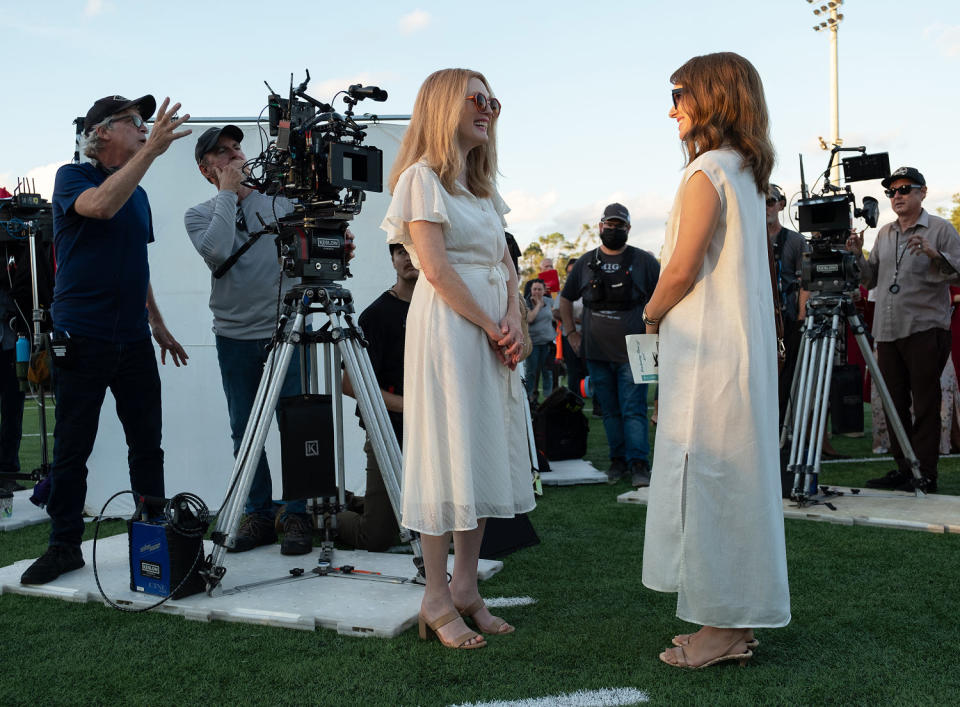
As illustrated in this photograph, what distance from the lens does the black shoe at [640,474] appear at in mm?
6102

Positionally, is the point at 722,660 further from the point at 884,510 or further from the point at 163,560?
the point at 884,510

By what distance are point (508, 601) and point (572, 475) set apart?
9.71ft

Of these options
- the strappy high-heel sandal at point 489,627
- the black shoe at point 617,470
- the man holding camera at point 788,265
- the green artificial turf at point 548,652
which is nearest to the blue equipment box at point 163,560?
the green artificial turf at point 548,652

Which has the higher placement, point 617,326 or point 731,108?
point 731,108

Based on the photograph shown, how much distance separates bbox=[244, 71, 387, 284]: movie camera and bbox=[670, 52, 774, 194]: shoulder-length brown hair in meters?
1.38

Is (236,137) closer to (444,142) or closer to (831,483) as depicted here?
(444,142)

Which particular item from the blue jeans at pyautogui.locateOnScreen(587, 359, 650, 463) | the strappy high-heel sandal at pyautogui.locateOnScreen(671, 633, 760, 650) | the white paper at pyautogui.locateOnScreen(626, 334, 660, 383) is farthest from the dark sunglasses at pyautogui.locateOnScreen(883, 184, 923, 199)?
the strappy high-heel sandal at pyautogui.locateOnScreen(671, 633, 760, 650)

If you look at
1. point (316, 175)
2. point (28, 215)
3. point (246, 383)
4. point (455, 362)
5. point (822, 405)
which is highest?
point (28, 215)

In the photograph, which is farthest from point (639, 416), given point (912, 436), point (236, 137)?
point (236, 137)

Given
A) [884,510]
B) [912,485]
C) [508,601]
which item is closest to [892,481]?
[912,485]

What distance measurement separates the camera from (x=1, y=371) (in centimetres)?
620

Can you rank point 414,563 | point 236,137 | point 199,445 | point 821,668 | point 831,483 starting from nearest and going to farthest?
point 821,668
point 414,563
point 236,137
point 199,445
point 831,483

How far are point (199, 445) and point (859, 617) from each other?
4199mm

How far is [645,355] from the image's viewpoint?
2.91 m
